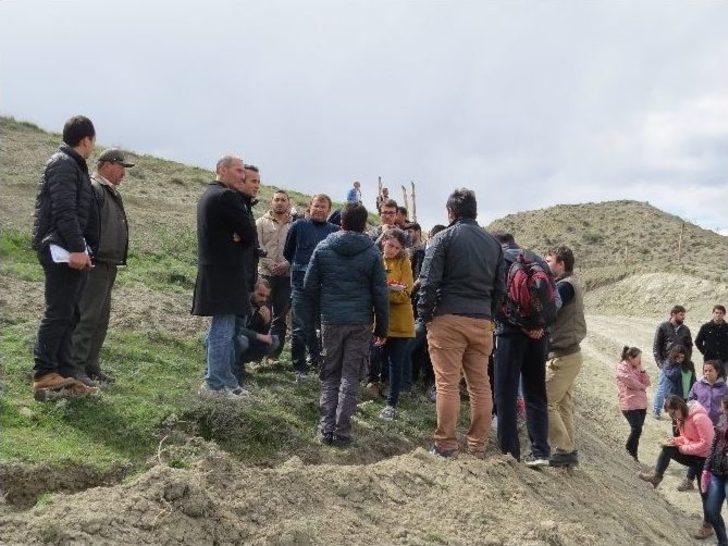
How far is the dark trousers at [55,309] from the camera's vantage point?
531 cm

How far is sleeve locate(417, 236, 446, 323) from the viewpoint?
595 cm

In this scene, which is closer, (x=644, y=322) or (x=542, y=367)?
(x=542, y=367)

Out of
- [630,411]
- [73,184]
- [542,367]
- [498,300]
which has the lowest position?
[630,411]

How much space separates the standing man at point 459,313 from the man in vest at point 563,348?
1.09 metres

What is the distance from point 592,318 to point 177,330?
24057mm

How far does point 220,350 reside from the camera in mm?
6137

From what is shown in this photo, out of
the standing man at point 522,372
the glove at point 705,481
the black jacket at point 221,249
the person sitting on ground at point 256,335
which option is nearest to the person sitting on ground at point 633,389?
the glove at point 705,481

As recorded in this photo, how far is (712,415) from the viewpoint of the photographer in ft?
33.4

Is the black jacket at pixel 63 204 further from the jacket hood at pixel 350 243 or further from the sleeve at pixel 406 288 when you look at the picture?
the sleeve at pixel 406 288

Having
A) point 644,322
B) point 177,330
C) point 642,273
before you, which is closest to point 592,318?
point 644,322

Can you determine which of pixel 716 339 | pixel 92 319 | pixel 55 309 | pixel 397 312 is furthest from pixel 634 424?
pixel 55 309

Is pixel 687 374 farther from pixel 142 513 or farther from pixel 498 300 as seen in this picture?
pixel 142 513

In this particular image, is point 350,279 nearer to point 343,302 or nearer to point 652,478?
point 343,302

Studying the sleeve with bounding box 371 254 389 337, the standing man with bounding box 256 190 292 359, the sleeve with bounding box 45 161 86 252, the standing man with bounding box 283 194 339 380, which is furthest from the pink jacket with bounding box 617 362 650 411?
the sleeve with bounding box 45 161 86 252
